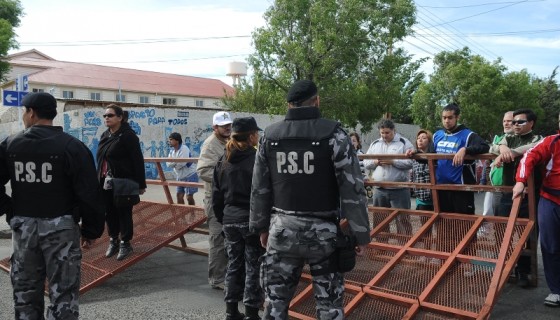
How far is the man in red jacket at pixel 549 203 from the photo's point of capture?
4156 millimetres

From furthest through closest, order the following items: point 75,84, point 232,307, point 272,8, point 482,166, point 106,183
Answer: point 75,84
point 272,8
point 482,166
point 106,183
point 232,307

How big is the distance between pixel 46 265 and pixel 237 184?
157 cm

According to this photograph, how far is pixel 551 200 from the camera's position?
429 cm

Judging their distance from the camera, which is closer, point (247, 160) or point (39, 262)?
point (39, 262)

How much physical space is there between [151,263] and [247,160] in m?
2.97

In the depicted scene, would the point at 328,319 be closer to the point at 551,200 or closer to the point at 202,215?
the point at 551,200

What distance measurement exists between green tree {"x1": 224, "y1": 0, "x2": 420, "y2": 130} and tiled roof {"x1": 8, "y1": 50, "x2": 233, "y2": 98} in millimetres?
27499

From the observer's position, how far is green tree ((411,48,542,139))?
91.2ft

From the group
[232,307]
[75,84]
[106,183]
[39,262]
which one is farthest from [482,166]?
[75,84]

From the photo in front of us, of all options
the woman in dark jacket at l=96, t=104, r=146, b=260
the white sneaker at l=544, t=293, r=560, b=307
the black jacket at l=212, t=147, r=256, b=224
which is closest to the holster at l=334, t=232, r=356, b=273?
the black jacket at l=212, t=147, r=256, b=224

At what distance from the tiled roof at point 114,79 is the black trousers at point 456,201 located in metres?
41.1

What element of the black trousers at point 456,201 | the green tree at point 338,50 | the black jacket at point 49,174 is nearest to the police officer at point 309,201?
the black jacket at point 49,174

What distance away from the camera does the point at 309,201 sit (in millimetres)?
2975

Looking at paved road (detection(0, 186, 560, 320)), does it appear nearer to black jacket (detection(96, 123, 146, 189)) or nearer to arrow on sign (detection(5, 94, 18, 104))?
black jacket (detection(96, 123, 146, 189))
